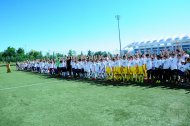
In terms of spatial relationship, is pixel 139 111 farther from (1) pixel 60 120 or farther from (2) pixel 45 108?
(2) pixel 45 108

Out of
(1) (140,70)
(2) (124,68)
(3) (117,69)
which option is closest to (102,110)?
(1) (140,70)

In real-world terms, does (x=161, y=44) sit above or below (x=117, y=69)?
above

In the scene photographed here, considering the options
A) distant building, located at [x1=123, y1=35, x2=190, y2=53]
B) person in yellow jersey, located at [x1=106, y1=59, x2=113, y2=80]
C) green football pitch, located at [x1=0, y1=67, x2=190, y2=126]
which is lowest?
green football pitch, located at [x1=0, y1=67, x2=190, y2=126]

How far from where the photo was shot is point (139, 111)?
7.49 meters

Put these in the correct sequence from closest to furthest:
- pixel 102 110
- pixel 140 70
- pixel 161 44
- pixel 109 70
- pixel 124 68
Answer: pixel 102 110 → pixel 140 70 → pixel 124 68 → pixel 109 70 → pixel 161 44

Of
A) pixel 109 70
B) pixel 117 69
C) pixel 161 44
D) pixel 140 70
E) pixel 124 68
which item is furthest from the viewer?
pixel 161 44

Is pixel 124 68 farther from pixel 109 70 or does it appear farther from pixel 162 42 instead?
pixel 162 42

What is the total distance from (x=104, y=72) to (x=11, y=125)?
37.5ft

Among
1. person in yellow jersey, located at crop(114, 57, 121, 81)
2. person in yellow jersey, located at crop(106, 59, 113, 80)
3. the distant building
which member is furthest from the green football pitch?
the distant building

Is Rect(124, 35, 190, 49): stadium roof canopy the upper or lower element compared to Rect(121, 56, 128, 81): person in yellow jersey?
upper

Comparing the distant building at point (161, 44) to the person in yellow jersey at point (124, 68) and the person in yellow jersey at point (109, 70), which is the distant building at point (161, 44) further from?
the person in yellow jersey at point (124, 68)

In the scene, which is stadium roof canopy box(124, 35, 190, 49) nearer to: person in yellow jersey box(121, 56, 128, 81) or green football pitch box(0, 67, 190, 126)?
person in yellow jersey box(121, 56, 128, 81)

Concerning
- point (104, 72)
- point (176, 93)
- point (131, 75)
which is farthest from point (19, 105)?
point (104, 72)

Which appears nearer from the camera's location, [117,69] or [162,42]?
[117,69]
